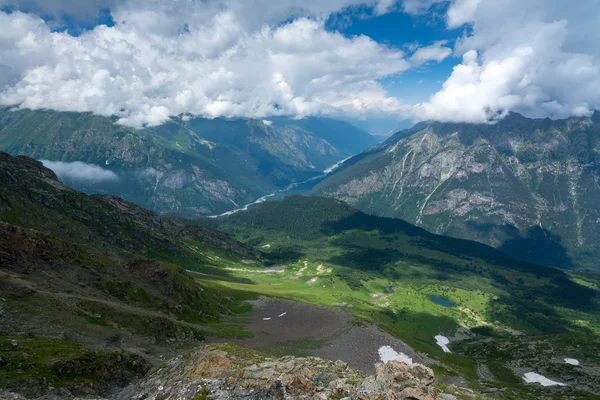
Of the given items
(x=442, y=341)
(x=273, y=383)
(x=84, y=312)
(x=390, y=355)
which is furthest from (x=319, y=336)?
(x=442, y=341)

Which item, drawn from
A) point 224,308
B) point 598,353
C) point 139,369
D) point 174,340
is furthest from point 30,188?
point 598,353

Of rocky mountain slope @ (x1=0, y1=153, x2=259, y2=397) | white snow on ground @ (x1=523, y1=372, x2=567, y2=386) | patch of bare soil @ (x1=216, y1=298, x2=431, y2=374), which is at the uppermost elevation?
rocky mountain slope @ (x1=0, y1=153, x2=259, y2=397)

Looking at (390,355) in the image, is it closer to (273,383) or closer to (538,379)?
(538,379)

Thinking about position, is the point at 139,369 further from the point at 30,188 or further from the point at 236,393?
the point at 30,188

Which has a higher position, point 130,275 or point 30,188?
point 30,188

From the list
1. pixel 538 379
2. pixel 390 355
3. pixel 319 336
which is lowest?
pixel 538 379

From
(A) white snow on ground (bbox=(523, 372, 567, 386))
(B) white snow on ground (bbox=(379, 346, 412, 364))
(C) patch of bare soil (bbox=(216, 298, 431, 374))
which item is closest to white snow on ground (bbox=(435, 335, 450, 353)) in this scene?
(A) white snow on ground (bbox=(523, 372, 567, 386))

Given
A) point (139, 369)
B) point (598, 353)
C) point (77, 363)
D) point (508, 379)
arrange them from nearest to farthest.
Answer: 1. point (77, 363)
2. point (139, 369)
3. point (508, 379)
4. point (598, 353)

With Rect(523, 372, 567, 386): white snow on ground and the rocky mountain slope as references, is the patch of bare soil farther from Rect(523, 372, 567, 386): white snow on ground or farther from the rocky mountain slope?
Rect(523, 372, 567, 386): white snow on ground
